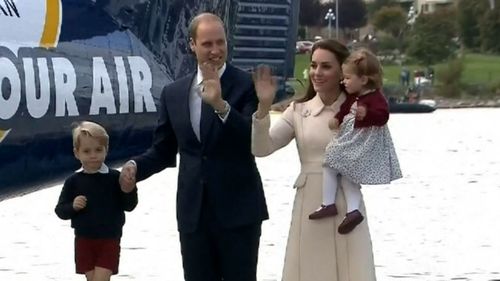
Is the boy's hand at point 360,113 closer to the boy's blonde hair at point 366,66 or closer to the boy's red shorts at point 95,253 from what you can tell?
the boy's blonde hair at point 366,66

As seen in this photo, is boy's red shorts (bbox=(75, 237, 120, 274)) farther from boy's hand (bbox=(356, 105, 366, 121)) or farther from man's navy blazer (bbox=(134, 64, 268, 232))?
boy's hand (bbox=(356, 105, 366, 121))

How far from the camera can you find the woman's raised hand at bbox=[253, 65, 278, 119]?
19.1 ft

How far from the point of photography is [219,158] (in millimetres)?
6090

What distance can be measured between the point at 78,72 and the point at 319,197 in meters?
1.51

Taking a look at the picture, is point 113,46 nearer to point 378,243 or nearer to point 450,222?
point 378,243

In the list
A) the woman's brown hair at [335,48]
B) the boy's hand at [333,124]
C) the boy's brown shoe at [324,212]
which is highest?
the woman's brown hair at [335,48]

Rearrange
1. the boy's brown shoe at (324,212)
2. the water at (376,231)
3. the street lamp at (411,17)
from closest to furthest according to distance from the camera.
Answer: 1. the boy's brown shoe at (324,212)
2. the water at (376,231)
3. the street lamp at (411,17)

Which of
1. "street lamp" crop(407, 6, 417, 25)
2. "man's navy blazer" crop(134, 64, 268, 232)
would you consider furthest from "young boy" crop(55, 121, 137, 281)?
"street lamp" crop(407, 6, 417, 25)

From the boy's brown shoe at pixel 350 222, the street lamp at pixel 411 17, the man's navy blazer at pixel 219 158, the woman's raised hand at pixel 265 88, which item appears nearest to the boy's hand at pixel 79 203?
the man's navy blazer at pixel 219 158

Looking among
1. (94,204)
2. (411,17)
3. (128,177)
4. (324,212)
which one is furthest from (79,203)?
(411,17)

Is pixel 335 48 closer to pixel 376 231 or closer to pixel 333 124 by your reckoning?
pixel 333 124

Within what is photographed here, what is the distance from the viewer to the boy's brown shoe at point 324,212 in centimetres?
617

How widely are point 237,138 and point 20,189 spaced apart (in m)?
1.45

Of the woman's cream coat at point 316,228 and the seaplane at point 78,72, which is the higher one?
the seaplane at point 78,72
